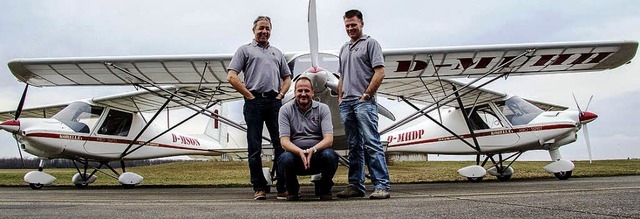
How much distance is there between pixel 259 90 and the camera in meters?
4.85

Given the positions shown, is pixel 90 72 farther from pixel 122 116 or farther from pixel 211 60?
pixel 122 116

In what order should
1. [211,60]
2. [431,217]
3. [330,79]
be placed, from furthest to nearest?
[211,60] → [330,79] → [431,217]

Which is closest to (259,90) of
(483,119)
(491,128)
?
(491,128)

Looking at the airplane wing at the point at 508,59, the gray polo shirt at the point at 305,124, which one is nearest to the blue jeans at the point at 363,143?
the gray polo shirt at the point at 305,124

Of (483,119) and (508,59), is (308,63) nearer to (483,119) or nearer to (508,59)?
(508,59)

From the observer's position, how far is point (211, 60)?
28.1 ft

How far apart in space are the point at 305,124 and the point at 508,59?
5.79 m

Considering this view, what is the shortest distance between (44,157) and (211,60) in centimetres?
501

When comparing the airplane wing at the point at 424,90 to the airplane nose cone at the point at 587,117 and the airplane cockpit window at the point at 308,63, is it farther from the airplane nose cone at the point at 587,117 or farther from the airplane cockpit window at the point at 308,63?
the airplane cockpit window at the point at 308,63

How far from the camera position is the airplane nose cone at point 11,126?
925 centimetres

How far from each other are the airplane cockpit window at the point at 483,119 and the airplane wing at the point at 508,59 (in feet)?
7.26

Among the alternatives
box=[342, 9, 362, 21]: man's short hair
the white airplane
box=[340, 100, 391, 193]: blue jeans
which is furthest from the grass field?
box=[342, 9, 362, 21]: man's short hair

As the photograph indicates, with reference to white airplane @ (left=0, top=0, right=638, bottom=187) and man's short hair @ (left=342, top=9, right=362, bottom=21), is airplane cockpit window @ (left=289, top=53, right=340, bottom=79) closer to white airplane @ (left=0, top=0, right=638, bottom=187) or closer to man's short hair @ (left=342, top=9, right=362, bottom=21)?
white airplane @ (left=0, top=0, right=638, bottom=187)

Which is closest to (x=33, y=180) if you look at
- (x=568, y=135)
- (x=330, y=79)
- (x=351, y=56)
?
(x=330, y=79)
